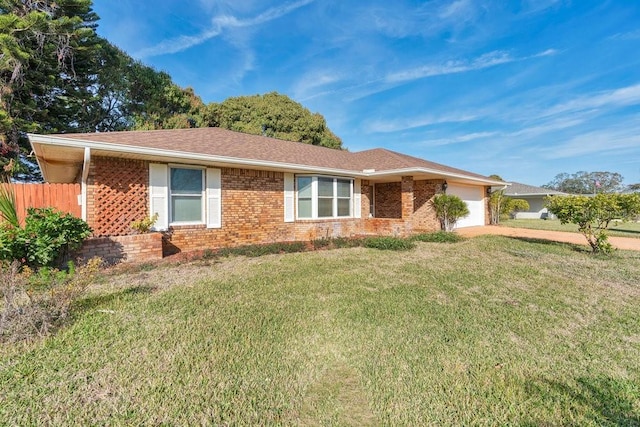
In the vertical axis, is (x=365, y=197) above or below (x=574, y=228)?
above

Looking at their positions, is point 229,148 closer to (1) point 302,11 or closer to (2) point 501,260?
(1) point 302,11

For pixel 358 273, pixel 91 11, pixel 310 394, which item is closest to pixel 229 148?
pixel 358 273

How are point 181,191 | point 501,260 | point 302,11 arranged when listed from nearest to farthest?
point 501,260, point 181,191, point 302,11

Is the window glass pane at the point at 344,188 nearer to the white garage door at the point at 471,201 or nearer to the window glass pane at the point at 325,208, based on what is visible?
the window glass pane at the point at 325,208

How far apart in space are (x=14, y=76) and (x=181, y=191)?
10.4 meters

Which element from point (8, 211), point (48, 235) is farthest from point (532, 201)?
point (8, 211)

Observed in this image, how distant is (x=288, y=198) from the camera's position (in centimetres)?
1054

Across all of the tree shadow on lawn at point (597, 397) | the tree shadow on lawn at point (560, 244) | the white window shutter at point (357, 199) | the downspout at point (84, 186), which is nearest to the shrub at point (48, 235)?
the downspout at point (84, 186)

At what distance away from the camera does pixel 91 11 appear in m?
14.1

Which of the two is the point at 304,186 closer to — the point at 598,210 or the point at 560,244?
the point at 598,210

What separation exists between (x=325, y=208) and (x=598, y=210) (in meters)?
8.46

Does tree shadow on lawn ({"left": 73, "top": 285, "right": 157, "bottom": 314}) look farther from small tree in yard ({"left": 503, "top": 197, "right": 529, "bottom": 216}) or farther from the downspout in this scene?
small tree in yard ({"left": 503, "top": 197, "right": 529, "bottom": 216})

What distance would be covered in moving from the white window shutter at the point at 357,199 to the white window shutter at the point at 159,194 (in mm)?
7502

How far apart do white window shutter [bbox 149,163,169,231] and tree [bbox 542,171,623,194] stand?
67531mm
